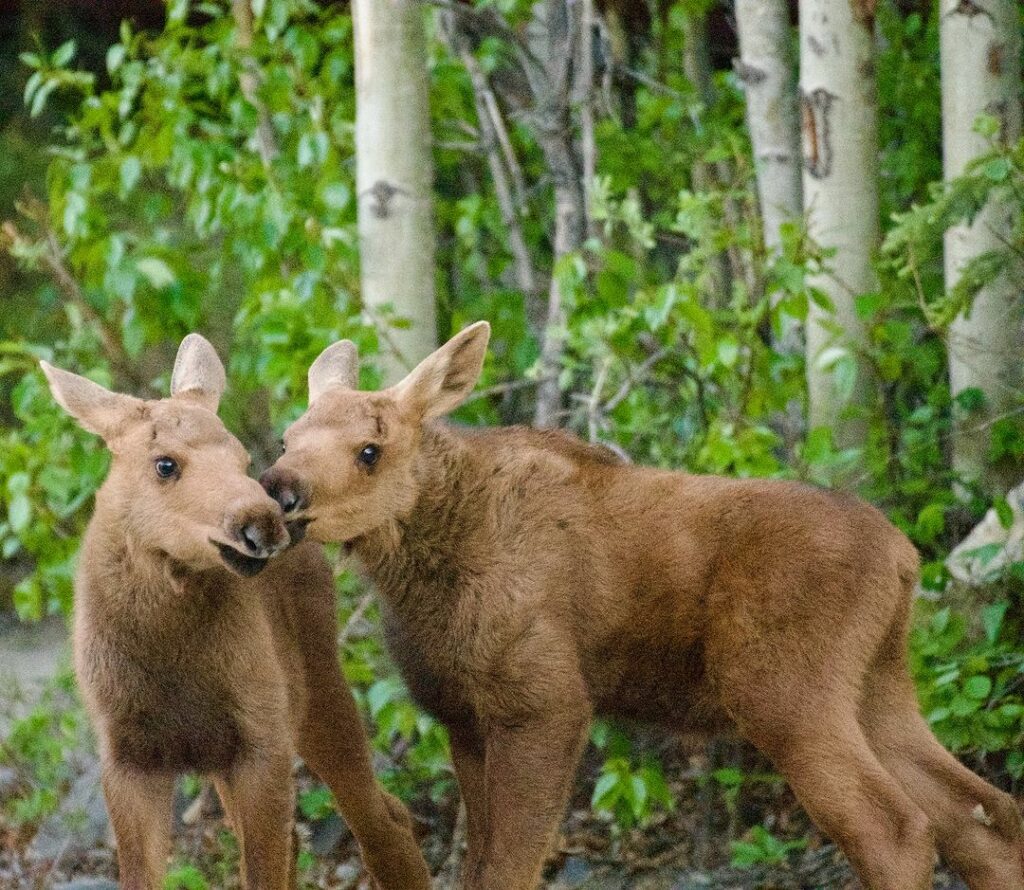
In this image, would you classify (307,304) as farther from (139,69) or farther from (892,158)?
(892,158)

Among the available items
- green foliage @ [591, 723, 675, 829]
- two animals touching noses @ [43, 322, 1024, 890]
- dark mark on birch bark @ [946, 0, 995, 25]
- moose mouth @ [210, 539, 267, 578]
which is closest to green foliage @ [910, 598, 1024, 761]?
two animals touching noses @ [43, 322, 1024, 890]

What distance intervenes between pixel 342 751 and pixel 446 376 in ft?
4.40

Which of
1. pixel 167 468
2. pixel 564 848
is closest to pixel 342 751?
pixel 167 468

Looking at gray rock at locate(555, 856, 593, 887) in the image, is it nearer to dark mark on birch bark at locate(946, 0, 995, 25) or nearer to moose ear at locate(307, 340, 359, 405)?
moose ear at locate(307, 340, 359, 405)

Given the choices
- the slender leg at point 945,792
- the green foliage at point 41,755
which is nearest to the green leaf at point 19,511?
the green foliage at point 41,755

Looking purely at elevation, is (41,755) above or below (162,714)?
below

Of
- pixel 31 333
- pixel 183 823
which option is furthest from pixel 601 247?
pixel 31 333

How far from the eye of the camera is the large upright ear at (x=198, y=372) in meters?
5.46

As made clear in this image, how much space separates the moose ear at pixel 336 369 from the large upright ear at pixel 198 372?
1.02 feet

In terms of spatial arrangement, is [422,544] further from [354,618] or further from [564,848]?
[564,848]

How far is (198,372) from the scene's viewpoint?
5578mm

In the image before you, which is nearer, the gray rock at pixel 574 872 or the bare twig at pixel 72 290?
the gray rock at pixel 574 872

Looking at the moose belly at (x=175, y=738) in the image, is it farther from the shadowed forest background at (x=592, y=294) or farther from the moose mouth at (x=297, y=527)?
the shadowed forest background at (x=592, y=294)

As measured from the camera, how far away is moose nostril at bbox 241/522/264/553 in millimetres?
4516
